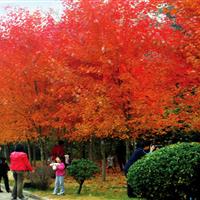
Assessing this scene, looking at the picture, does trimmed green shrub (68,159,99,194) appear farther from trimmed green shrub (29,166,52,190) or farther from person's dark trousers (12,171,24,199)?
person's dark trousers (12,171,24,199)

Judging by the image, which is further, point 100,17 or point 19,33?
point 19,33

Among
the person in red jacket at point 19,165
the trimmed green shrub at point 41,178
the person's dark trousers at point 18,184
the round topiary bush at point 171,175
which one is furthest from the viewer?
the trimmed green shrub at point 41,178

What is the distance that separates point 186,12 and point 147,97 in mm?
4076

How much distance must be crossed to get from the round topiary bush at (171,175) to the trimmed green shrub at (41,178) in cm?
1032

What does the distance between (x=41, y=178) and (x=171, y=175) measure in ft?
37.2

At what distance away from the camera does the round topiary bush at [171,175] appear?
1207 cm

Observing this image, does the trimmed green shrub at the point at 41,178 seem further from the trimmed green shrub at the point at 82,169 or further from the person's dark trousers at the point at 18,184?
the person's dark trousers at the point at 18,184

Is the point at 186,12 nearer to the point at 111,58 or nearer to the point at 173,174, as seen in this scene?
the point at 111,58

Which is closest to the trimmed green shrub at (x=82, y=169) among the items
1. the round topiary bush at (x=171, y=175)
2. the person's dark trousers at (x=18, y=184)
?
the person's dark trousers at (x=18, y=184)

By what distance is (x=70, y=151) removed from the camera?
43.7 m

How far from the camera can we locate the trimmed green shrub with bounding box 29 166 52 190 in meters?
22.3

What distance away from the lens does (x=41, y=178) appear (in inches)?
888

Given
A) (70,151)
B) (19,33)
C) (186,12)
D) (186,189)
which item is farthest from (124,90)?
(70,151)

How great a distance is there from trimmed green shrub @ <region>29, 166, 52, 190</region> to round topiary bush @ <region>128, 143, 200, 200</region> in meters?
10.3
